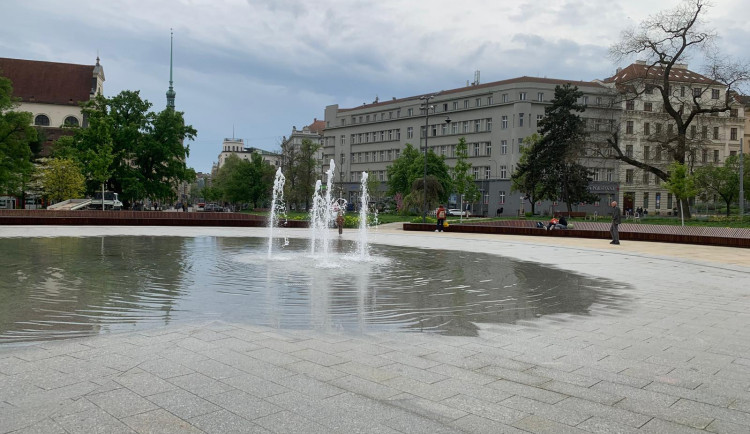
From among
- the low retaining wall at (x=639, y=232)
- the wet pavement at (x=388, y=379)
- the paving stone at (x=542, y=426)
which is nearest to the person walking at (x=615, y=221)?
the low retaining wall at (x=639, y=232)

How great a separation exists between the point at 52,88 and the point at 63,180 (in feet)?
140

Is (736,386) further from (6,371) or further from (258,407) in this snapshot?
(6,371)

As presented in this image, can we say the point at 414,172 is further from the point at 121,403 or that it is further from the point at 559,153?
the point at 121,403

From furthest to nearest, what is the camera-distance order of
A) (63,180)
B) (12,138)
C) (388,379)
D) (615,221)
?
1. (63,180)
2. (12,138)
3. (615,221)
4. (388,379)

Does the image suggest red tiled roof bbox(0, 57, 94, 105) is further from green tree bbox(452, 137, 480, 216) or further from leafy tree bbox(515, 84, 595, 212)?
leafy tree bbox(515, 84, 595, 212)

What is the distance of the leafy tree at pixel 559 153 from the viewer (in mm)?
47562

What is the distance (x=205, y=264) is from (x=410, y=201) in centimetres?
4149

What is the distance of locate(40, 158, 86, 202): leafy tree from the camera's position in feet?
148

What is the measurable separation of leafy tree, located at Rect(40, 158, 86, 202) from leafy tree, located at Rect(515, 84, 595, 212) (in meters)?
39.1

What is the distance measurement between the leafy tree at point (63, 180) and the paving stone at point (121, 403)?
4743 cm

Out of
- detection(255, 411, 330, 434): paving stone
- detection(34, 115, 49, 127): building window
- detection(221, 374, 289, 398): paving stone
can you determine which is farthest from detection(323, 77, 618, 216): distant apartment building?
detection(255, 411, 330, 434): paving stone

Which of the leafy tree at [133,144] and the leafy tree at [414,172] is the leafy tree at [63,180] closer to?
the leafy tree at [133,144]

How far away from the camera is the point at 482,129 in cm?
7356

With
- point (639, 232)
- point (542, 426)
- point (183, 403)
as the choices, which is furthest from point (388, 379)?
point (639, 232)
